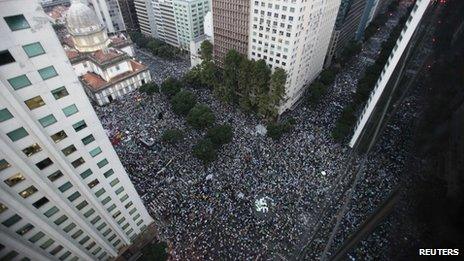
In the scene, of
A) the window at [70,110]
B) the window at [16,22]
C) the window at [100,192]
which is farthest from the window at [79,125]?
the window at [100,192]

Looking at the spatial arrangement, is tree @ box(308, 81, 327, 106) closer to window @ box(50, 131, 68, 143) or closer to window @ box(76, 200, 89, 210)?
window @ box(76, 200, 89, 210)

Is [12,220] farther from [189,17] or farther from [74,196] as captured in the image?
[189,17]

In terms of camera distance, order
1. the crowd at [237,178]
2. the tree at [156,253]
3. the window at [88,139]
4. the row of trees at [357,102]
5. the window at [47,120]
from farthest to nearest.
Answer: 1. the row of trees at [357,102]
2. the crowd at [237,178]
3. the tree at [156,253]
4. the window at [88,139]
5. the window at [47,120]

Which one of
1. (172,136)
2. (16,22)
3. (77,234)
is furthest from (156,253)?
(16,22)

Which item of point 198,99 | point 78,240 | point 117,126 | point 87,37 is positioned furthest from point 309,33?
point 87,37

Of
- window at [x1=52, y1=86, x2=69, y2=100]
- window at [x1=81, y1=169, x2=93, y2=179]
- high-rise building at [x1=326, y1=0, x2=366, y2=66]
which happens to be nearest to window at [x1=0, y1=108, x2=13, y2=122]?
window at [x1=52, y1=86, x2=69, y2=100]

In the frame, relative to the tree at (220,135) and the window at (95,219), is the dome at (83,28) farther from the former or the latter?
the window at (95,219)

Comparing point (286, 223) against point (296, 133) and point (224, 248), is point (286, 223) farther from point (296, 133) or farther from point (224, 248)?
point (296, 133)
